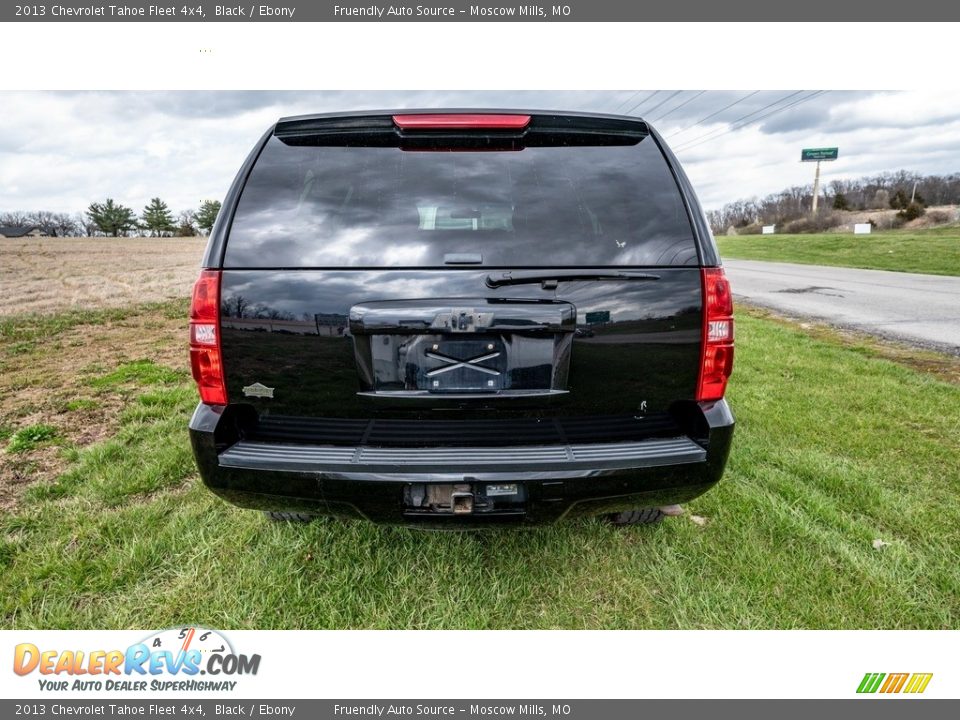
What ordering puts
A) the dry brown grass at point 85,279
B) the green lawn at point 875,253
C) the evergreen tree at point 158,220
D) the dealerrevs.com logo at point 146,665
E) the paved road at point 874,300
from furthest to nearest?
the evergreen tree at point 158,220
the green lawn at point 875,253
the dry brown grass at point 85,279
the paved road at point 874,300
the dealerrevs.com logo at point 146,665

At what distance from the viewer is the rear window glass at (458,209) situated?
5.99 feet

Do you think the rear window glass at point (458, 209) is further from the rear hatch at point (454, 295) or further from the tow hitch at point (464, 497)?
the tow hitch at point (464, 497)

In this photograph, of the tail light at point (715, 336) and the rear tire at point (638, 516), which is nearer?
the tail light at point (715, 336)

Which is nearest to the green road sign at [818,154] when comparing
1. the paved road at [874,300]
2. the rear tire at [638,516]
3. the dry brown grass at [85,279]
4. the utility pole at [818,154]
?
the utility pole at [818,154]

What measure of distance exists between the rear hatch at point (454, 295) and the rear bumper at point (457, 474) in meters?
0.09

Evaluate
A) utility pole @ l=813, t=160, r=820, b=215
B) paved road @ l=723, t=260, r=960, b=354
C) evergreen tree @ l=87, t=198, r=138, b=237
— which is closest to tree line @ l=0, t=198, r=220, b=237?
evergreen tree @ l=87, t=198, r=138, b=237

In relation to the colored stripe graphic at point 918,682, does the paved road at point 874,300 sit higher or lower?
higher

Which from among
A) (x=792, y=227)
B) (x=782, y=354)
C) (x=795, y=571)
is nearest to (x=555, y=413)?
(x=795, y=571)

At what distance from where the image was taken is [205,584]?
2221 mm

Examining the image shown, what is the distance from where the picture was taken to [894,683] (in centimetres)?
195

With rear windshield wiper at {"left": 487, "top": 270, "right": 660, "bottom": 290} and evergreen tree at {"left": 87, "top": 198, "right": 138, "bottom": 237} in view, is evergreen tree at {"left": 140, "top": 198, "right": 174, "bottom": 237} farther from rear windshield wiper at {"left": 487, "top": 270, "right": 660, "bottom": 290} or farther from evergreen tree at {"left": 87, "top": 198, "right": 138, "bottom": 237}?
rear windshield wiper at {"left": 487, "top": 270, "right": 660, "bottom": 290}

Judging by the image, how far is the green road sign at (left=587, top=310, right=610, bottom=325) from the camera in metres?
1.81

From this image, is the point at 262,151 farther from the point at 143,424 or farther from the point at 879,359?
the point at 879,359

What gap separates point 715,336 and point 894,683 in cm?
156
